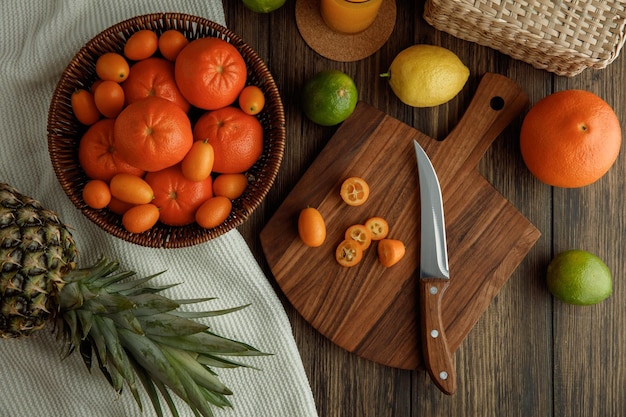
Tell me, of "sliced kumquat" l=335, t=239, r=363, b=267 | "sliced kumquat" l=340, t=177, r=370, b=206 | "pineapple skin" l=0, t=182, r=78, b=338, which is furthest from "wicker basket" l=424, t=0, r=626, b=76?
"pineapple skin" l=0, t=182, r=78, b=338

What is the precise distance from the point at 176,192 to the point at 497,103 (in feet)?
2.10

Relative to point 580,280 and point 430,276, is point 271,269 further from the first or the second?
point 580,280

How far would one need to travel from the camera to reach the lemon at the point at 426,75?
1.06m

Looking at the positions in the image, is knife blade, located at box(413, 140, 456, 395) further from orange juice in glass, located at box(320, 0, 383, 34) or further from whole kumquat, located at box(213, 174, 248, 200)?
whole kumquat, located at box(213, 174, 248, 200)

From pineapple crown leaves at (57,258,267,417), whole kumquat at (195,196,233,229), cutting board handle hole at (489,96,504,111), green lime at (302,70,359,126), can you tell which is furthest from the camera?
cutting board handle hole at (489,96,504,111)

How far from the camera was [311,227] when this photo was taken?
1061mm

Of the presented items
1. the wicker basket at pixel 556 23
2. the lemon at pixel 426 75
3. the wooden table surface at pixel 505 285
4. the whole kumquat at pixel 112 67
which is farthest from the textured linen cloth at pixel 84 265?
the wicker basket at pixel 556 23

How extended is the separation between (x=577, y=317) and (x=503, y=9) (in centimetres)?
62

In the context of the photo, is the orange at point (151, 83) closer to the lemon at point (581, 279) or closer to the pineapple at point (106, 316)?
the pineapple at point (106, 316)

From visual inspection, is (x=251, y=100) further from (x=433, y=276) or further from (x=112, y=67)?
(x=433, y=276)

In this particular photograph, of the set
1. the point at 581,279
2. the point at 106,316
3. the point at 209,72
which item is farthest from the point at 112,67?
the point at 581,279

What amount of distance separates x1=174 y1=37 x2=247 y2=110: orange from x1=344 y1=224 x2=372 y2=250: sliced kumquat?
34cm

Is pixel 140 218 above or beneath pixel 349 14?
beneath

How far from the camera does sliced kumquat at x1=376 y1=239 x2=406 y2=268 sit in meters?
1.08
